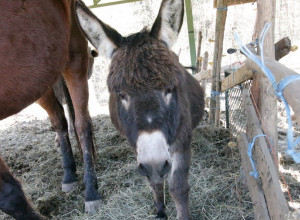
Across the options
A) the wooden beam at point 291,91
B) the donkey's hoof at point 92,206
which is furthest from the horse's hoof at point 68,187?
the wooden beam at point 291,91

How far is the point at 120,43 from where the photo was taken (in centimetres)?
205

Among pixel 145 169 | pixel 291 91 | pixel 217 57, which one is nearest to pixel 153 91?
pixel 145 169

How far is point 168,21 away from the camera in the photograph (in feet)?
6.45

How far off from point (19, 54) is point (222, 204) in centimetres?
230

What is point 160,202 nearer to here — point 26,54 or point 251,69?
point 251,69

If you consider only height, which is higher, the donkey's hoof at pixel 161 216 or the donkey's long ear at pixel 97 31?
the donkey's long ear at pixel 97 31

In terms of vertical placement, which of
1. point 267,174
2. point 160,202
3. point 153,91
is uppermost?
point 153,91

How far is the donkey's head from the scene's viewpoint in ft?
5.29

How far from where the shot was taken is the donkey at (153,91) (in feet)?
5.35

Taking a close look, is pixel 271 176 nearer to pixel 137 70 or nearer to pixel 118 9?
pixel 137 70

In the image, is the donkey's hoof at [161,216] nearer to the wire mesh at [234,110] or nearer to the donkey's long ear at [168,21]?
the donkey's long ear at [168,21]

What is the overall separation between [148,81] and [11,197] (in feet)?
4.91

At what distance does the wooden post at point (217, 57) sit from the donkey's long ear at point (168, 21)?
1880 mm

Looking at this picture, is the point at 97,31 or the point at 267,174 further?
the point at 97,31
